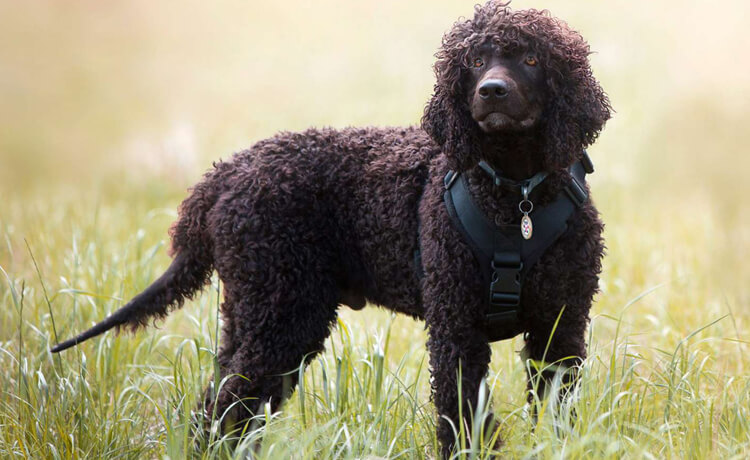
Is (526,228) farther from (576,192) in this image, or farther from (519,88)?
(519,88)

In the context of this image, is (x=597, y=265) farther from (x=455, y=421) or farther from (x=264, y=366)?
(x=264, y=366)

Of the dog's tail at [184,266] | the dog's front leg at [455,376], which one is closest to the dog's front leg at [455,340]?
the dog's front leg at [455,376]

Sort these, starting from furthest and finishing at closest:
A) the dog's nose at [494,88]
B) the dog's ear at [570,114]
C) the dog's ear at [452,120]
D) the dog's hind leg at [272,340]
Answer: the dog's hind leg at [272,340], the dog's ear at [452,120], the dog's ear at [570,114], the dog's nose at [494,88]

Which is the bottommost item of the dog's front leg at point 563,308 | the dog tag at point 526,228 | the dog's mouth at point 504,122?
the dog's front leg at point 563,308

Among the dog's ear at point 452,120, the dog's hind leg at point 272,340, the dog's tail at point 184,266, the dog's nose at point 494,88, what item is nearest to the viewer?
the dog's nose at point 494,88

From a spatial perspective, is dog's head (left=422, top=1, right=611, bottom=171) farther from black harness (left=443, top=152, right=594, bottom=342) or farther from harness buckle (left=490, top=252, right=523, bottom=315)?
harness buckle (left=490, top=252, right=523, bottom=315)

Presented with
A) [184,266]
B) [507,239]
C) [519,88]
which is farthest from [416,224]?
[184,266]

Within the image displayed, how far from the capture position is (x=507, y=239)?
298cm

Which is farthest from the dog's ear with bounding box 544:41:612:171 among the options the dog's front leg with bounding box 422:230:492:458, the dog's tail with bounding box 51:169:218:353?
the dog's tail with bounding box 51:169:218:353

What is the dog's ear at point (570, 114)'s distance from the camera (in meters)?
2.89

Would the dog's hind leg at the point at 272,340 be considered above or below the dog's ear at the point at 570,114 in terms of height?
below

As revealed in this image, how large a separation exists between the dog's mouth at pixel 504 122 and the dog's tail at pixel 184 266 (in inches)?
53.9

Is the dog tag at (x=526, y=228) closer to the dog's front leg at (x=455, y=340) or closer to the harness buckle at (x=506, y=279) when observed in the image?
the harness buckle at (x=506, y=279)

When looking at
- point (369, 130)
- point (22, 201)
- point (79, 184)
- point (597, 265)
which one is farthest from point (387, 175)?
point (79, 184)
